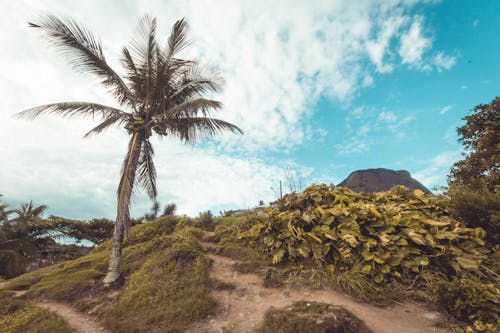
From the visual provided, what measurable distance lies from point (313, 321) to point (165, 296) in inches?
131

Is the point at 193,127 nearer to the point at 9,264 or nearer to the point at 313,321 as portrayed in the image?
the point at 313,321

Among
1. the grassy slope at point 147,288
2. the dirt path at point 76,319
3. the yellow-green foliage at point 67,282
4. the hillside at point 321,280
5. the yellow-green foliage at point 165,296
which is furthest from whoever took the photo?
the yellow-green foliage at point 67,282

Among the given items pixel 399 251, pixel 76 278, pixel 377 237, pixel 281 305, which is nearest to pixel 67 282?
pixel 76 278

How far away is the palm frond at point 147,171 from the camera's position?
25.0 feet

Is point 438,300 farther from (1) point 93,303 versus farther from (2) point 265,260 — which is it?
(1) point 93,303

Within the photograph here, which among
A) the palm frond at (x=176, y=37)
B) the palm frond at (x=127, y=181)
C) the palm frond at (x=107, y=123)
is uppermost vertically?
the palm frond at (x=176, y=37)

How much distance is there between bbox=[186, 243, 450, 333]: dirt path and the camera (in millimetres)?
3464

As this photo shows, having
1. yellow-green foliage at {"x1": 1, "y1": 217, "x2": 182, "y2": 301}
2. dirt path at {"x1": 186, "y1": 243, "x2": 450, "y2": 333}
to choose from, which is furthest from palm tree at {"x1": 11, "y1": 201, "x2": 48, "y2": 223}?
dirt path at {"x1": 186, "y1": 243, "x2": 450, "y2": 333}

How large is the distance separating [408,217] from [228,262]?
4829mm

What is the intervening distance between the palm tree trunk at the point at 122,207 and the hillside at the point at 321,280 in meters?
0.44

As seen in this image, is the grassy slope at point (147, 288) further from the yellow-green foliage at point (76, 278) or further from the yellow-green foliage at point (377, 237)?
the yellow-green foliage at point (377, 237)

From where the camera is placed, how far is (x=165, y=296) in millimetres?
4867

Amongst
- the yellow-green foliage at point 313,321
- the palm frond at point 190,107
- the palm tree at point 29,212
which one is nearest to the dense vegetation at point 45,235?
the palm tree at point 29,212

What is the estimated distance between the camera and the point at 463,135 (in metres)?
9.06
